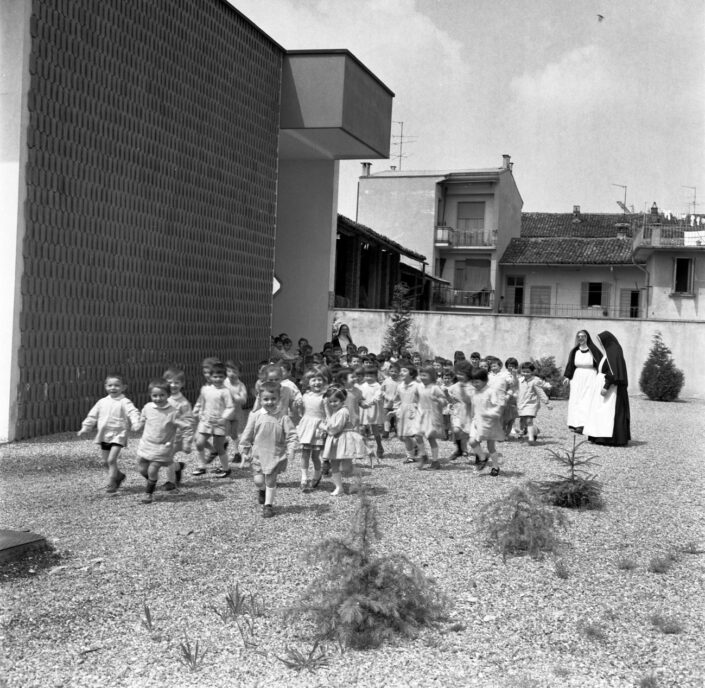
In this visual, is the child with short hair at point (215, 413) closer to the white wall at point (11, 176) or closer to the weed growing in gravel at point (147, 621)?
the white wall at point (11, 176)

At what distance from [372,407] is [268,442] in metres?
3.44

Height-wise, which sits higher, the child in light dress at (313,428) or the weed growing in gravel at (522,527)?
the child in light dress at (313,428)

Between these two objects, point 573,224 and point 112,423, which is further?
point 573,224

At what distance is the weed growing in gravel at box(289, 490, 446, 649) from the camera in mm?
4539

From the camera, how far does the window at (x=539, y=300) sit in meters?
44.3

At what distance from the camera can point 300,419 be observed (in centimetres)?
992

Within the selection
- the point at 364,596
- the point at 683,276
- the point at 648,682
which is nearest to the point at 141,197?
the point at 364,596

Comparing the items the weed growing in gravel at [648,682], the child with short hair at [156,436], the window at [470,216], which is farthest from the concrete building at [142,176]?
the window at [470,216]

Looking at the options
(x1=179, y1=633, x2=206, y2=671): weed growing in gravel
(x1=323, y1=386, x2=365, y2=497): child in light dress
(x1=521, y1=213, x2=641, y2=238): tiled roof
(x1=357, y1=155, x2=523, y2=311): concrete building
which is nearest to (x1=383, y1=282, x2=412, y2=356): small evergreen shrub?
(x1=323, y1=386, x2=365, y2=497): child in light dress

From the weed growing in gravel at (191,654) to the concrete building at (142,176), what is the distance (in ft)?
24.1

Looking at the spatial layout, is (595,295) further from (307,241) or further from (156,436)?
(156,436)

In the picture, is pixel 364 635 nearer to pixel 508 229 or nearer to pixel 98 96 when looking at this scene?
pixel 98 96

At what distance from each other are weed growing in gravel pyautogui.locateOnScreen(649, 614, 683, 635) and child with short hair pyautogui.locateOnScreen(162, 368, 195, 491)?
4.51 meters

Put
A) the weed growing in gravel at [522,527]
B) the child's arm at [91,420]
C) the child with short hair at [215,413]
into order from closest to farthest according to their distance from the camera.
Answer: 1. the weed growing in gravel at [522,527]
2. the child's arm at [91,420]
3. the child with short hair at [215,413]
